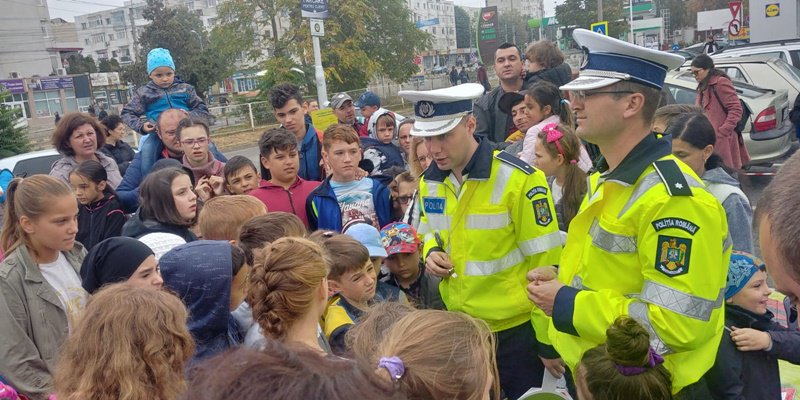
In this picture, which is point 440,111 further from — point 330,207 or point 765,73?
point 765,73

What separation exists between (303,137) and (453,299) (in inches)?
118

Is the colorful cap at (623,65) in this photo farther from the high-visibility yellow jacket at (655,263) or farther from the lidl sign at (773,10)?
the lidl sign at (773,10)

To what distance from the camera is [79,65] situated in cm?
6347

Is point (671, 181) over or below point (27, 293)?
over

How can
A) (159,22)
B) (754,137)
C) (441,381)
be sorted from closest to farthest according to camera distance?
(441,381) < (754,137) < (159,22)

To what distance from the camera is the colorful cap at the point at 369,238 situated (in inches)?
140

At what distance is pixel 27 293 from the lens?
3.06m

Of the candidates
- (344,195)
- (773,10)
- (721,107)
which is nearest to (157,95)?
(344,195)

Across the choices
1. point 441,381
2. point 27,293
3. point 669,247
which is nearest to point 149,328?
point 441,381

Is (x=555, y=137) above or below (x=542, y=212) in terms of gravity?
above

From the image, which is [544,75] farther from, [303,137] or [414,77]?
[414,77]

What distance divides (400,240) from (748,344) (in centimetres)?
192

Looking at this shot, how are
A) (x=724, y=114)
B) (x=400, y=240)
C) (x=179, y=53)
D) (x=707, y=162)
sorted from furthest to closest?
(x=179, y=53)
(x=724, y=114)
(x=400, y=240)
(x=707, y=162)

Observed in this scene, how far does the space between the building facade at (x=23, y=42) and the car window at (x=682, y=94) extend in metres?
64.1
